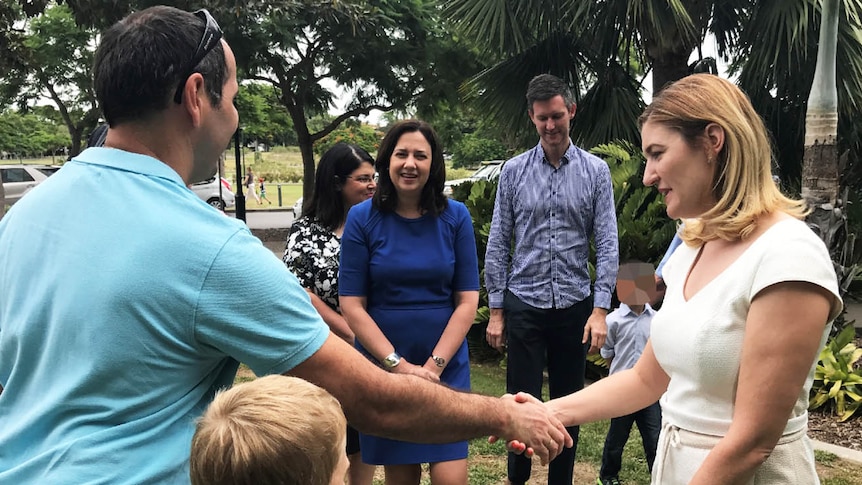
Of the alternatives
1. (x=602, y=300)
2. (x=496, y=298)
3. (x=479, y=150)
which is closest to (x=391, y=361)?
(x=496, y=298)

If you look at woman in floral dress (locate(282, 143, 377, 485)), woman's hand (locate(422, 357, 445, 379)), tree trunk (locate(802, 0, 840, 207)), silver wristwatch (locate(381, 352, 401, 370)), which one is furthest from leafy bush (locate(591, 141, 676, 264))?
silver wristwatch (locate(381, 352, 401, 370))

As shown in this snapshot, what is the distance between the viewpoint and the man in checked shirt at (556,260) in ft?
14.0

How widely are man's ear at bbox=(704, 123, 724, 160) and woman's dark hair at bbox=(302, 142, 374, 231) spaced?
2503 millimetres

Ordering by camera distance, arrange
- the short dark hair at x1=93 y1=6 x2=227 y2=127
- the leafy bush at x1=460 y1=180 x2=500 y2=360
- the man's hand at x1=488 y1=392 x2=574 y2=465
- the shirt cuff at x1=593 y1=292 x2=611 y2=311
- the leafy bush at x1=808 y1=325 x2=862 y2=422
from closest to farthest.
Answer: the short dark hair at x1=93 y1=6 x2=227 y2=127 → the man's hand at x1=488 y1=392 x2=574 y2=465 → the shirt cuff at x1=593 y1=292 x2=611 y2=311 → the leafy bush at x1=808 y1=325 x2=862 y2=422 → the leafy bush at x1=460 y1=180 x2=500 y2=360

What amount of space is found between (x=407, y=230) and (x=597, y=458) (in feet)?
8.42

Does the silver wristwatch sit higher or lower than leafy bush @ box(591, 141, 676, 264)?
lower

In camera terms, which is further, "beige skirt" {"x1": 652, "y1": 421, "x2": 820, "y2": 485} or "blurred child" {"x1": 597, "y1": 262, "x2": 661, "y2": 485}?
"blurred child" {"x1": 597, "y1": 262, "x2": 661, "y2": 485}

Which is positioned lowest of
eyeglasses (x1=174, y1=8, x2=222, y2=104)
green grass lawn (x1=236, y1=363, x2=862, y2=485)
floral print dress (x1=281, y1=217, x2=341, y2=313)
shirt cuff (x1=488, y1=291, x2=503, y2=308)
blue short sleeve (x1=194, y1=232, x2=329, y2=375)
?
green grass lawn (x1=236, y1=363, x2=862, y2=485)

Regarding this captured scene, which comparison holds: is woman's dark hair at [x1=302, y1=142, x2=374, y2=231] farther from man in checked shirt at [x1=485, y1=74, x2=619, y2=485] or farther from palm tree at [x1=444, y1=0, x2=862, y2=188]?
palm tree at [x1=444, y1=0, x2=862, y2=188]

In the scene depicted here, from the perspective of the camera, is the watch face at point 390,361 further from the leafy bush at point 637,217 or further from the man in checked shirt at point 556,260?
the leafy bush at point 637,217

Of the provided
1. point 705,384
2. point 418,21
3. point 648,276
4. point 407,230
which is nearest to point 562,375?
point 648,276

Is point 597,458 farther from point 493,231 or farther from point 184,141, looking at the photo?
point 184,141

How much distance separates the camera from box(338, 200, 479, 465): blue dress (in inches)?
Result: 134

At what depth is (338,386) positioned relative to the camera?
174 cm
